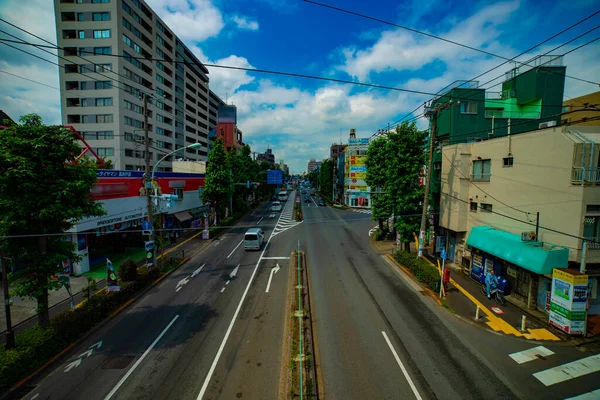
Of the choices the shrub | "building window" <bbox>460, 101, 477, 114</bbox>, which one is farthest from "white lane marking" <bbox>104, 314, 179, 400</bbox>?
"building window" <bbox>460, 101, 477, 114</bbox>

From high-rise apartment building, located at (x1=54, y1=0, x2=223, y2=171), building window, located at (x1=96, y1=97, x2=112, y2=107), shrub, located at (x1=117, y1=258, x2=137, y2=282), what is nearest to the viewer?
shrub, located at (x1=117, y1=258, x2=137, y2=282)

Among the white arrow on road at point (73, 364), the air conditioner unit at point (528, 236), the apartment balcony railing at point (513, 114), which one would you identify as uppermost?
the apartment balcony railing at point (513, 114)

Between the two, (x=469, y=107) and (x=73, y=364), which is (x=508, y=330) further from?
(x=469, y=107)

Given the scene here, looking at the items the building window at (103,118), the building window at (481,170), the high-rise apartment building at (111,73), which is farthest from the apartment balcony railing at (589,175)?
the building window at (103,118)

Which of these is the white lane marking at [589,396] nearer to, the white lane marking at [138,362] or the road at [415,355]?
the road at [415,355]

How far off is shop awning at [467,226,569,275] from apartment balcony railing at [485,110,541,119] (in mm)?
14516

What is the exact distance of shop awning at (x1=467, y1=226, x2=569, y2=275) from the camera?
12.9 metres

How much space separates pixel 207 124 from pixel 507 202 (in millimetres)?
80541

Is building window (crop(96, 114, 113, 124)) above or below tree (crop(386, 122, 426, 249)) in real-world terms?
above

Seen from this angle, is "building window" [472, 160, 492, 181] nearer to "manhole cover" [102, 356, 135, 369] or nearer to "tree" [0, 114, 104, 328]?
"manhole cover" [102, 356, 135, 369]

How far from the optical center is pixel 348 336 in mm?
12125

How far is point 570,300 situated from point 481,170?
35.4 ft

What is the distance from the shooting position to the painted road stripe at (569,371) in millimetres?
9562

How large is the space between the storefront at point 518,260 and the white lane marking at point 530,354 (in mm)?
3529
